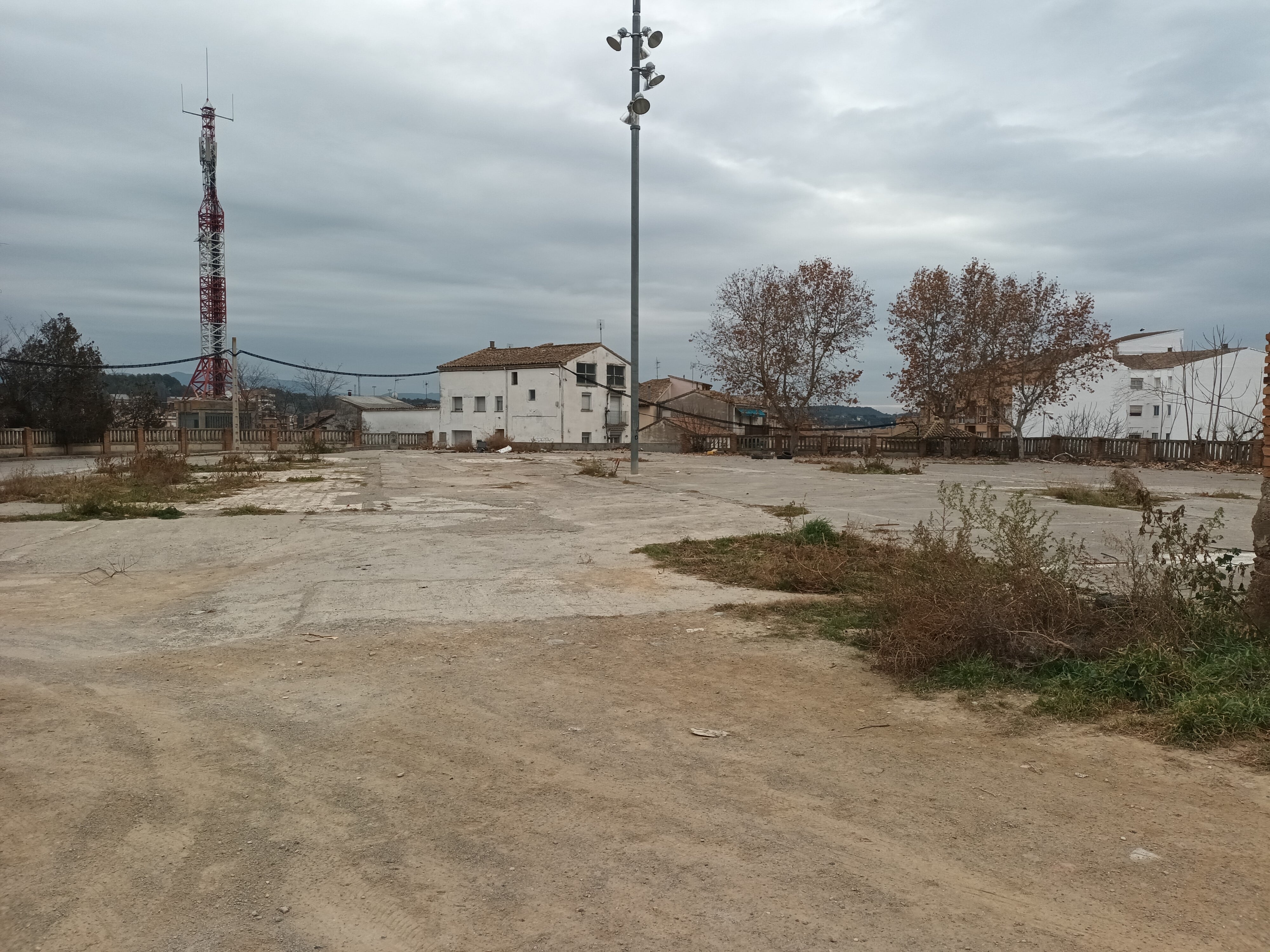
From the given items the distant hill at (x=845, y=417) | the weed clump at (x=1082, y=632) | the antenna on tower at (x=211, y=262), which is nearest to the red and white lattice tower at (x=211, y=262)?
the antenna on tower at (x=211, y=262)

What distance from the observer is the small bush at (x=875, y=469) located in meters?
A: 28.0

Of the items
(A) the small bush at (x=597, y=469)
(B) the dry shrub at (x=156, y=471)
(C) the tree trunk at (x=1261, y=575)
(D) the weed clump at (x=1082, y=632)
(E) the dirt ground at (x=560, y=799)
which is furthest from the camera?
(A) the small bush at (x=597, y=469)

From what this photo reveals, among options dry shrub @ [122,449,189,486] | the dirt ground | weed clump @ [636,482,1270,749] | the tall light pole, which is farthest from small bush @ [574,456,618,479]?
weed clump @ [636,482,1270,749]

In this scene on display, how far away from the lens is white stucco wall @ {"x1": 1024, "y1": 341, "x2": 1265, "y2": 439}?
55.0 metres

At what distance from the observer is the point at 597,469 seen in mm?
26531

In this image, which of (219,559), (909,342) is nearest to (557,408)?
(909,342)

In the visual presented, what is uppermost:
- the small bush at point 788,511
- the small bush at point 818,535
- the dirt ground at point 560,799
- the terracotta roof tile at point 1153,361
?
the terracotta roof tile at point 1153,361

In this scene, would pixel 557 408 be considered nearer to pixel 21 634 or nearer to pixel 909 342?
pixel 909 342

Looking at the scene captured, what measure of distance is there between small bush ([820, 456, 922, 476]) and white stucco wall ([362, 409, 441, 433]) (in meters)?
43.2

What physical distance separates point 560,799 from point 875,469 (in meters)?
26.5

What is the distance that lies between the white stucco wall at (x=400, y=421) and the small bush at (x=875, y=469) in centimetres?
4315

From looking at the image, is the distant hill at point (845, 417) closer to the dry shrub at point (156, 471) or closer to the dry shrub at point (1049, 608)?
the dry shrub at point (156, 471)

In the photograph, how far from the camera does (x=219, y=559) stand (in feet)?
33.5

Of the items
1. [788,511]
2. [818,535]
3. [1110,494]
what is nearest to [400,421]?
[788,511]
